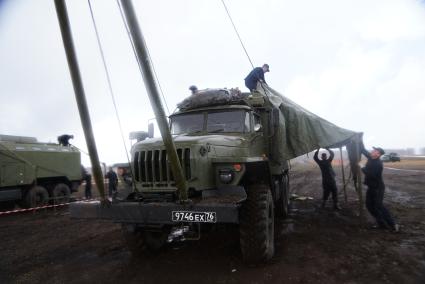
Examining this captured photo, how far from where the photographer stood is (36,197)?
13.6m

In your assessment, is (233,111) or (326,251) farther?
(233,111)

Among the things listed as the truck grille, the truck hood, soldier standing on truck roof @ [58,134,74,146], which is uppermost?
soldier standing on truck roof @ [58,134,74,146]

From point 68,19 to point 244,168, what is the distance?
10.3 feet

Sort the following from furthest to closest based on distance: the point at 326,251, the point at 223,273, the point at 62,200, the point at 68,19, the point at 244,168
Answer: the point at 62,200 → the point at 326,251 → the point at 244,168 → the point at 223,273 → the point at 68,19

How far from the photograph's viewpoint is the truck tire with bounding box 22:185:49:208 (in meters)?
13.3

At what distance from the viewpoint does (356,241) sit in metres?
6.61

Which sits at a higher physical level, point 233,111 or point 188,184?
point 233,111

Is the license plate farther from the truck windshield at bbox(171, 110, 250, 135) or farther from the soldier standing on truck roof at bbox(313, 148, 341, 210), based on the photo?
the soldier standing on truck roof at bbox(313, 148, 341, 210)

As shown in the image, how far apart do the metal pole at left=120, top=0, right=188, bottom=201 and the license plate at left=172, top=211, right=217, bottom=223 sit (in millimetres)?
217

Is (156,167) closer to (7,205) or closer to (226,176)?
(226,176)

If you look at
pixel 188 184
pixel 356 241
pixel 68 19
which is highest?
pixel 68 19

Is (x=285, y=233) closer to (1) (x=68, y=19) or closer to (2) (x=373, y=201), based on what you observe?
(2) (x=373, y=201)

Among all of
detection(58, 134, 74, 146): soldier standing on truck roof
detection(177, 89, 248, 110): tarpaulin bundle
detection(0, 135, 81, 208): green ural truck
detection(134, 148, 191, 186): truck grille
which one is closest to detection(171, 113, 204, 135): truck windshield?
detection(177, 89, 248, 110): tarpaulin bundle

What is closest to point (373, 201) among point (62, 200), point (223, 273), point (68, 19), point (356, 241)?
point (356, 241)
